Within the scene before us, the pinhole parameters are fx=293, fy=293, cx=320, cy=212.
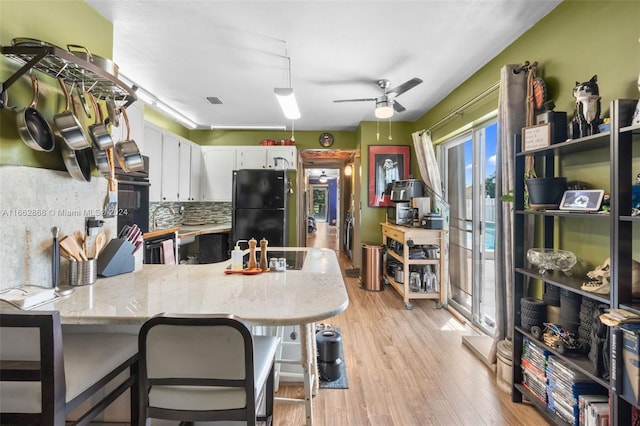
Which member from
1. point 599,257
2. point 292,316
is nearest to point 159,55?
point 292,316

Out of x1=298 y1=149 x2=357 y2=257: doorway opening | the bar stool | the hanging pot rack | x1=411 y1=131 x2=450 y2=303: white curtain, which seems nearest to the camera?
the bar stool

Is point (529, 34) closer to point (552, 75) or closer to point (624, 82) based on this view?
point (552, 75)

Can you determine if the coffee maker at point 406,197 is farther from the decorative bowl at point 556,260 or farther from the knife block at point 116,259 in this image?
the knife block at point 116,259

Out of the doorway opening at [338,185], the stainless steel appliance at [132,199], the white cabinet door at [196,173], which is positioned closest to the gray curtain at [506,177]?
the stainless steel appliance at [132,199]

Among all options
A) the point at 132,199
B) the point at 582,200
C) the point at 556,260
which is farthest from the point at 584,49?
the point at 132,199

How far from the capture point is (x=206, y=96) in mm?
3664

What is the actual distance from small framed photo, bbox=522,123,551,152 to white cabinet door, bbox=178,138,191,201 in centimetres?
415

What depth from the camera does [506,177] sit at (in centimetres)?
214

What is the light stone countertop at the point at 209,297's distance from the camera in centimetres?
106

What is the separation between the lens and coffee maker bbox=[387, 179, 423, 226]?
13.1ft

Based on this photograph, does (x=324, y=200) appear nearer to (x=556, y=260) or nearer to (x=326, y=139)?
(x=326, y=139)

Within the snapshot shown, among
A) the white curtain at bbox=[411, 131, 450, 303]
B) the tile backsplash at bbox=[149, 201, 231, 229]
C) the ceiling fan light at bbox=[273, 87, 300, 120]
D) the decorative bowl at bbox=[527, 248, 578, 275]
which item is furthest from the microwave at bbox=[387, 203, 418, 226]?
the tile backsplash at bbox=[149, 201, 231, 229]

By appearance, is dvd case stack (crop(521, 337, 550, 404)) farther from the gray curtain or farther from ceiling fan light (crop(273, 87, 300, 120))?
ceiling fan light (crop(273, 87, 300, 120))

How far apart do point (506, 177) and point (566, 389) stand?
52.5 inches
